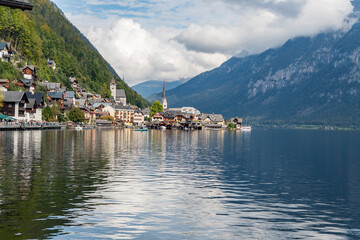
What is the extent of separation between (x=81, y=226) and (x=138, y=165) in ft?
95.6

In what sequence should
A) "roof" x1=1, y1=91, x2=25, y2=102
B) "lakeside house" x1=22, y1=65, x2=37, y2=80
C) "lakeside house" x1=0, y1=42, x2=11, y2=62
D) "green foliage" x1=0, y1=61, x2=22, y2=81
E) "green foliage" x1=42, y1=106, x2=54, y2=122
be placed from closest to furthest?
"roof" x1=1, y1=91, x2=25, y2=102 → "green foliage" x1=0, y1=61, x2=22, y2=81 → "lakeside house" x1=0, y1=42, x2=11, y2=62 → "green foliage" x1=42, y1=106, x2=54, y2=122 → "lakeside house" x1=22, y1=65, x2=37, y2=80

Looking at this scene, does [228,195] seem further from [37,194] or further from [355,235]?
[37,194]

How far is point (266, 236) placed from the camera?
2091 cm

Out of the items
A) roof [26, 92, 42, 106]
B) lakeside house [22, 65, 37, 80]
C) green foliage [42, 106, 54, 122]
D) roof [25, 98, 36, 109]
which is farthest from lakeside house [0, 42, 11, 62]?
green foliage [42, 106, 54, 122]

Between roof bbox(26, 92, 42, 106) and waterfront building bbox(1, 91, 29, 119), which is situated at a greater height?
roof bbox(26, 92, 42, 106)

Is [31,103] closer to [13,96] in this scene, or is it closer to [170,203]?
[13,96]

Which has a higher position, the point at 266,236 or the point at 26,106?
the point at 26,106

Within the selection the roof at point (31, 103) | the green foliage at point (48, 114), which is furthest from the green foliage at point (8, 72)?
the green foliage at point (48, 114)

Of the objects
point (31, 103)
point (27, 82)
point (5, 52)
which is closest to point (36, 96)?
point (27, 82)

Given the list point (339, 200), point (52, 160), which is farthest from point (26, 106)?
point (339, 200)

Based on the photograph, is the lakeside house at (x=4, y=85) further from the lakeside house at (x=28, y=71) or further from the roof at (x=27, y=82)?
the lakeside house at (x=28, y=71)

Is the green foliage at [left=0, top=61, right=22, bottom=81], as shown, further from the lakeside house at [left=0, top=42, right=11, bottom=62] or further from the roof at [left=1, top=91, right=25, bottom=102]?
the roof at [left=1, top=91, right=25, bottom=102]

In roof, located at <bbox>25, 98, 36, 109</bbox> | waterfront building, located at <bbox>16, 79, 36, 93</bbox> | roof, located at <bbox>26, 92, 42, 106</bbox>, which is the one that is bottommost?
roof, located at <bbox>25, 98, 36, 109</bbox>

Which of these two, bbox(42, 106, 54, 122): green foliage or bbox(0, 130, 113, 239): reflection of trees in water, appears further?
bbox(42, 106, 54, 122): green foliage
